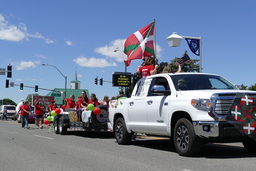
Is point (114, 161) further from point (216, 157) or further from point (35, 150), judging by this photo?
point (35, 150)

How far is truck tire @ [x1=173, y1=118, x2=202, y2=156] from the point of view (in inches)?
312

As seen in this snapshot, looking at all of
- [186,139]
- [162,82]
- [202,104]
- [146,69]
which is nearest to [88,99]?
[146,69]

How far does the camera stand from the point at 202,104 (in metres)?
7.82

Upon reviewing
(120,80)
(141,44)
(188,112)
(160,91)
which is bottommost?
(188,112)

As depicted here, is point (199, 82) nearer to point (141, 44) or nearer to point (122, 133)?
point (122, 133)

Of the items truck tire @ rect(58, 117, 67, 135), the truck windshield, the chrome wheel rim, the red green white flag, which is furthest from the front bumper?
truck tire @ rect(58, 117, 67, 135)

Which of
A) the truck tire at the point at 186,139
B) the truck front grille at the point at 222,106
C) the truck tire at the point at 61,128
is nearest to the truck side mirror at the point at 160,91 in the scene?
the truck tire at the point at 186,139

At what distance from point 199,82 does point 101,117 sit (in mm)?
5629

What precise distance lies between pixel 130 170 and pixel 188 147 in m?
1.79

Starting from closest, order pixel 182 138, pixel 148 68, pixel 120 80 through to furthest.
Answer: pixel 182 138 < pixel 148 68 < pixel 120 80

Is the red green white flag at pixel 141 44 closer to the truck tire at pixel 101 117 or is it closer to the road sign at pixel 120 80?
the truck tire at pixel 101 117

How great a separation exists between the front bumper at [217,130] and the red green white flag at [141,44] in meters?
6.97

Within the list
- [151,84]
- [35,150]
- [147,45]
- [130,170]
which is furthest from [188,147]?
[147,45]

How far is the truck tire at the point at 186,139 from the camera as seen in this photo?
7922mm
